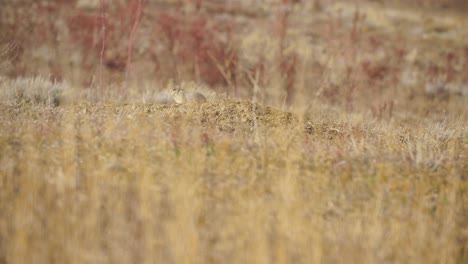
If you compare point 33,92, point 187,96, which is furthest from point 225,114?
point 33,92

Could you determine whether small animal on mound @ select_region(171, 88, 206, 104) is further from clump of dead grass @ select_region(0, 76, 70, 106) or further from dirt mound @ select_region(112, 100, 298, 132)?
clump of dead grass @ select_region(0, 76, 70, 106)

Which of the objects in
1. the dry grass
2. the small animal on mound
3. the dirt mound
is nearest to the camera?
the dry grass

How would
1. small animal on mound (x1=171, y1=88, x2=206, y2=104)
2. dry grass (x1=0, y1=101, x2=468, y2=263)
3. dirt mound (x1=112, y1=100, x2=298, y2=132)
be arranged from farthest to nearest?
small animal on mound (x1=171, y1=88, x2=206, y2=104) < dirt mound (x1=112, y1=100, x2=298, y2=132) < dry grass (x1=0, y1=101, x2=468, y2=263)

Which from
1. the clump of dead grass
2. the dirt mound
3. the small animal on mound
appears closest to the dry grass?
the dirt mound

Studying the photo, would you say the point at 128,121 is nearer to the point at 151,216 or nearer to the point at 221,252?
the point at 151,216

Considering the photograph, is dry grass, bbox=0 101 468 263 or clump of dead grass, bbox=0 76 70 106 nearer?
dry grass, bbox=0 101 468 263

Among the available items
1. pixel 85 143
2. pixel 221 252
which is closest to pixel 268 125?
pixel 85 143

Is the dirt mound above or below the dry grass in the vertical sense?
above

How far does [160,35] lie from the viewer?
506 inches

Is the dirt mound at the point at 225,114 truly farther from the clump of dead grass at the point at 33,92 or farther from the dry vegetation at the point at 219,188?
the clump of dead grass at the point at 33,92

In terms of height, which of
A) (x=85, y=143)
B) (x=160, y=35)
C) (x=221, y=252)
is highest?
(x=160, y=35)

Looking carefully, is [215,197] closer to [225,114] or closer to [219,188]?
[219,188]

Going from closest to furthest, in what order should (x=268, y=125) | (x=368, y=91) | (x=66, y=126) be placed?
1. (x=66, y=126)
2. (x=268, y=125)
3. (x=368, y=91)

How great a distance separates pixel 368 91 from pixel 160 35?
17.8 ft
